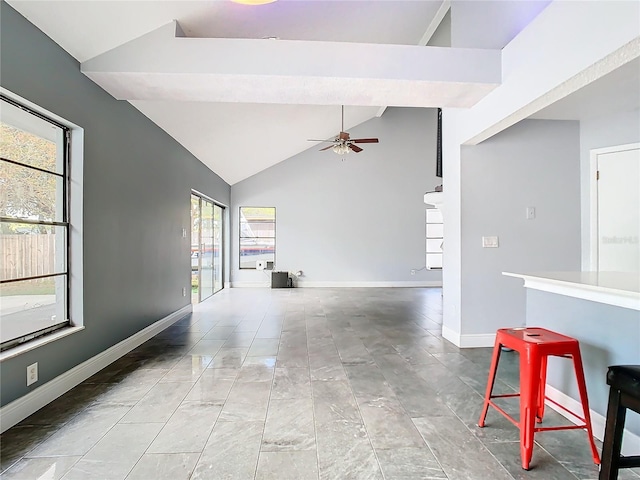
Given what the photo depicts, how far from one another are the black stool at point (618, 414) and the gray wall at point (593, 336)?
22.2 inches

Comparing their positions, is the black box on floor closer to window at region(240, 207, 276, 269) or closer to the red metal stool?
window at region(240, 207, 276, 269)

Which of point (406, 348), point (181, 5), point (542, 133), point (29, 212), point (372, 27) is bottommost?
point (406, 348)

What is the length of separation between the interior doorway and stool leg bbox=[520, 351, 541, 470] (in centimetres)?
543

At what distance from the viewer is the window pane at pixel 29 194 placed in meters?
2.24

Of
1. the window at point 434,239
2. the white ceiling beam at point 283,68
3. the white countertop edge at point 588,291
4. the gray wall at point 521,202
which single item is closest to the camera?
the white countertop edge at point 588,291

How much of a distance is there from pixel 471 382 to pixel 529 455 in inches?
44.6

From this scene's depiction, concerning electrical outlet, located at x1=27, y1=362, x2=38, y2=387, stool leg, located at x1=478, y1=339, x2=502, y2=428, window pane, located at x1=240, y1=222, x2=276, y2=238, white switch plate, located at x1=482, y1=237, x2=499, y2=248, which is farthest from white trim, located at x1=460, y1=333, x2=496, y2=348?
window pane, located at x1=240, y1=222, x2=276, y2=238

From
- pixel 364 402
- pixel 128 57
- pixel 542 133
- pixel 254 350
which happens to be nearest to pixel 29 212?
pixel 128 57

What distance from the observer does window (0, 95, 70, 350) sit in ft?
7.35

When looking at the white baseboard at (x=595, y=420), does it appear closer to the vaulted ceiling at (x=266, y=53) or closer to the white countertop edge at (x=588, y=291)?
the white countertop edge at (x=588, y=291)

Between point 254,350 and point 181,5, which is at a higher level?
point 181,5

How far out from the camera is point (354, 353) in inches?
145

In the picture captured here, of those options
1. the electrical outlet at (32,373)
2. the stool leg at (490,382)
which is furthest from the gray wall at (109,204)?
the stool leg at (490,382)

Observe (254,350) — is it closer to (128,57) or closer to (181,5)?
(128,57)
